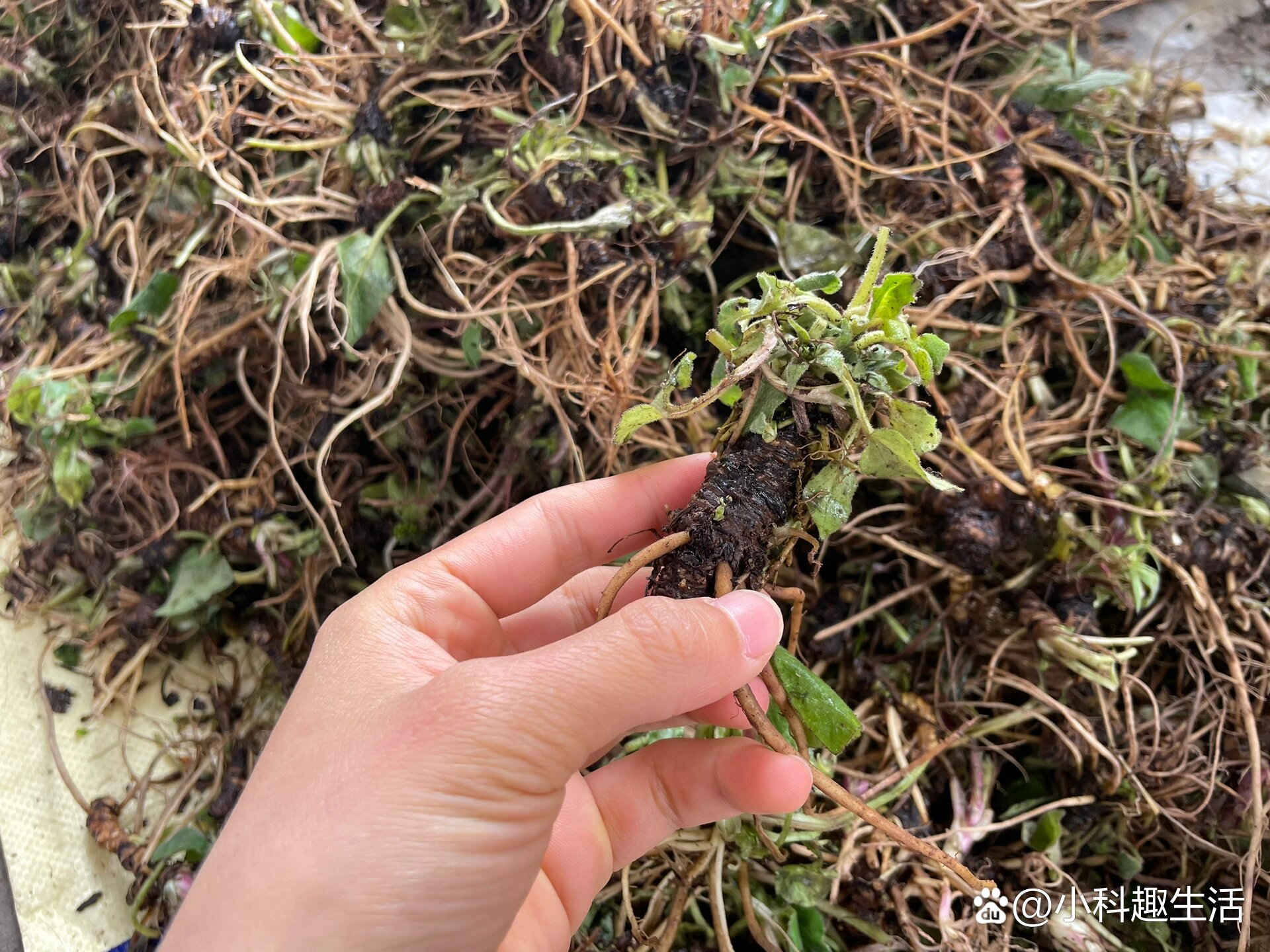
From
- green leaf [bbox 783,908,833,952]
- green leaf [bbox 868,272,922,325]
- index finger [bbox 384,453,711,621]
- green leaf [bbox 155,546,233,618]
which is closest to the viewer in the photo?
green leaf [bbox 868,272,922,325]

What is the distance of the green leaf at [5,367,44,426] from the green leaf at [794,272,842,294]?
3.94ft

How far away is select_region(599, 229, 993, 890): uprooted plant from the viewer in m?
0.61

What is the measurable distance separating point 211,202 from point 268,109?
182 millimetres

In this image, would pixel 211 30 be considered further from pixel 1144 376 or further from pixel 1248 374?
pixel 1248 374

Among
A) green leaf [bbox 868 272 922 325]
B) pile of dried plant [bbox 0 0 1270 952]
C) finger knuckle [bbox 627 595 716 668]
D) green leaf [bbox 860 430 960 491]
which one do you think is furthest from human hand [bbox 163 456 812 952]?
pile of dried plant [bbox 0 0 1270 952]

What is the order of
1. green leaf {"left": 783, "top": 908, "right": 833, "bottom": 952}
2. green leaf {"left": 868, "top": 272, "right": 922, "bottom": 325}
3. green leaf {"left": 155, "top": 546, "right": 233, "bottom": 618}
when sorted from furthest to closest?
green leaf {"left": 155, "top": 546, "right": 233, "bottom": 618} < green leaf {"left": 783, "top": 908, "right": 833, "bottom": 952} < green leaf {"left": 868, "top": 272, "right": 922, "bottom": 325}

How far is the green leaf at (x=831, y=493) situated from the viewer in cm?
63

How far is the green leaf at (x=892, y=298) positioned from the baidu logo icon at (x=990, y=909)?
73 centimetres

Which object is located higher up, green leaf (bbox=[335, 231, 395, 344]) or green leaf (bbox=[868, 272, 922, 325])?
green leaf (bbox=[335, 231, 395, 344])

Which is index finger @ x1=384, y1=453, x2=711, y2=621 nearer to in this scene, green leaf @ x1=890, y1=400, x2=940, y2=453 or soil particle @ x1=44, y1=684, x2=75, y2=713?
green leaf @ x1=890, y1=400, x2=940, y2=453

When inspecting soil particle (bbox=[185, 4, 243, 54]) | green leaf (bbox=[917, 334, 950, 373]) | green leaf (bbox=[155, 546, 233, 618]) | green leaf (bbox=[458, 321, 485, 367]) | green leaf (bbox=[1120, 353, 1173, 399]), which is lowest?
green leaf (bbox=[1120, 353, 1173, 399])

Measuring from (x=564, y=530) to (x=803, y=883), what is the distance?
21.3 inches

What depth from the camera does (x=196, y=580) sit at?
43.9 inches

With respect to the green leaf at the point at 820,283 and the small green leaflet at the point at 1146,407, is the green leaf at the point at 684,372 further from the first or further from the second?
the small green leaflet at the point at 1146,407
